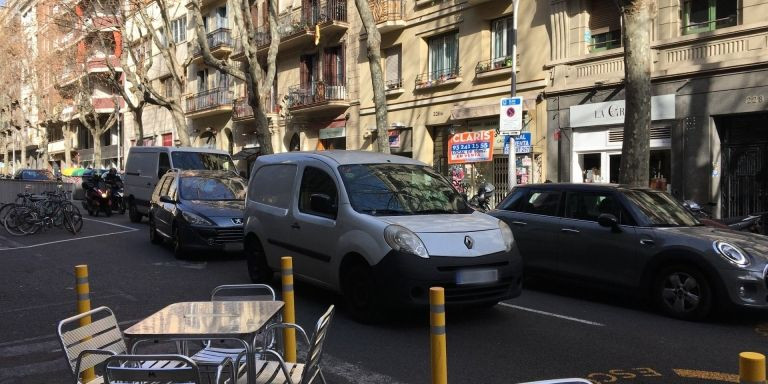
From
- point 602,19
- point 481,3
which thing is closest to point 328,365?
point 602,19

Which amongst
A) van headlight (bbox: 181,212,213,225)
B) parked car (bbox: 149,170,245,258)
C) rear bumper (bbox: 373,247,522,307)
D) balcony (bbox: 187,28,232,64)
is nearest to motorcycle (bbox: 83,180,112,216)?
parked car (bbox: 149,170,245,258)

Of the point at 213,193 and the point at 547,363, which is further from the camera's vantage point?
the point at 213,193

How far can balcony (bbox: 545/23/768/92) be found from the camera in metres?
13.8

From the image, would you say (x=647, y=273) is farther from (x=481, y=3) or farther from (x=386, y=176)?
(x=481, y=3)

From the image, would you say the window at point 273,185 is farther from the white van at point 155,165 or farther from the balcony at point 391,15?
the balcony at point 391,15

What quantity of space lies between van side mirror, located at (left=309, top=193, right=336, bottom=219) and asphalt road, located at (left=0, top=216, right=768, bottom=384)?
116cm

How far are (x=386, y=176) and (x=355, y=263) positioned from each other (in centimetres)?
121

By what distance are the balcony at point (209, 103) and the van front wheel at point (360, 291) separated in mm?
28726

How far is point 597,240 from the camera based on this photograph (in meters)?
7.71

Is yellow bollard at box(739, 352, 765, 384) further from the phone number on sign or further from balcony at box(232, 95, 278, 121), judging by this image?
balcony at box(232, 95, 278, 121)

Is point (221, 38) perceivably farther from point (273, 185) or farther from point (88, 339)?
point (88, 339)

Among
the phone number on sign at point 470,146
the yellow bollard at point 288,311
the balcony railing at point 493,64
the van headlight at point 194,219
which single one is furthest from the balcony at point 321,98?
the yellow bollard at point 288,311

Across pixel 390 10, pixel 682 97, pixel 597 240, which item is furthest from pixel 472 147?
pixel 597 240

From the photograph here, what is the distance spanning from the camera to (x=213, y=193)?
12.3 meters
